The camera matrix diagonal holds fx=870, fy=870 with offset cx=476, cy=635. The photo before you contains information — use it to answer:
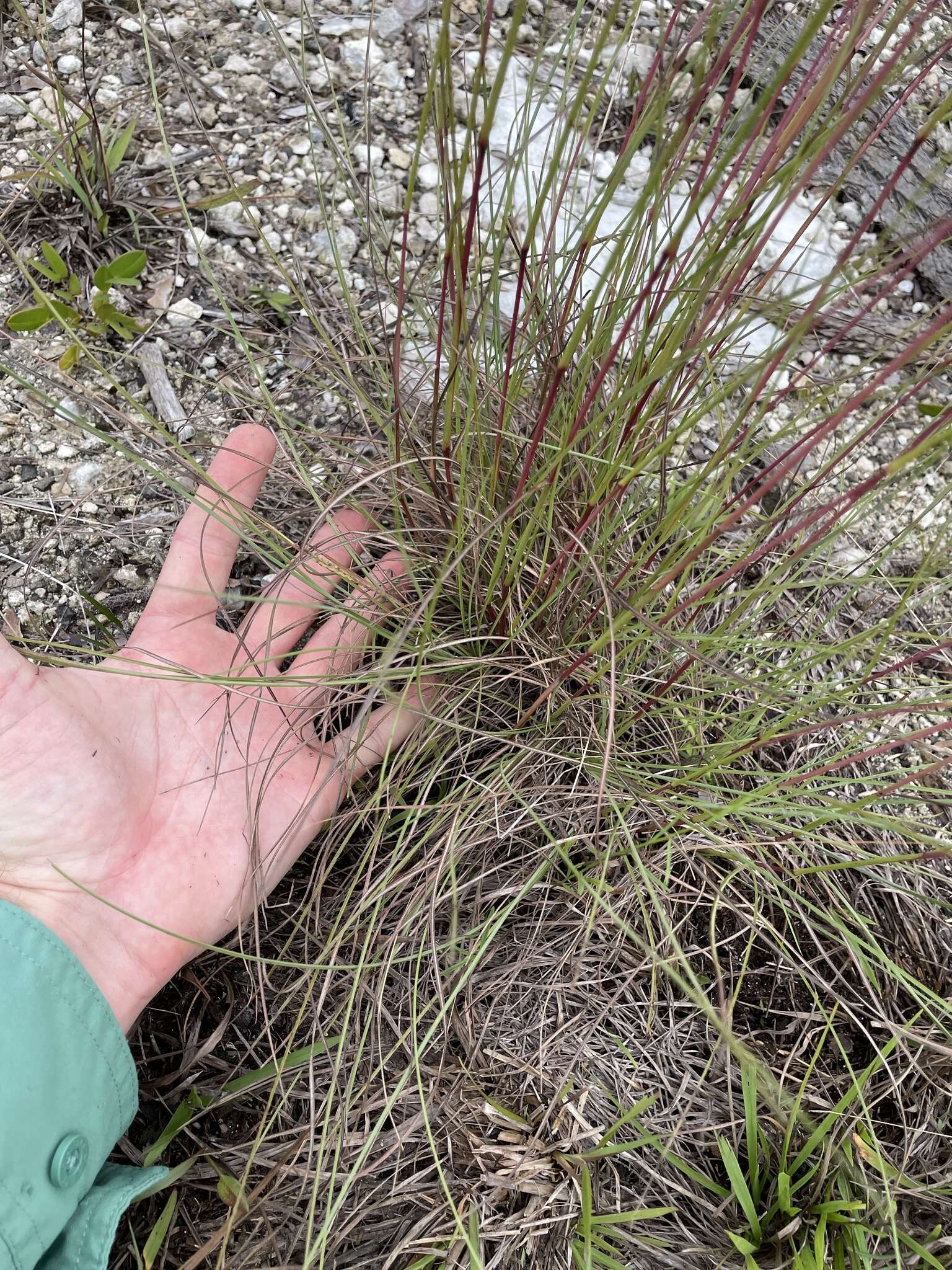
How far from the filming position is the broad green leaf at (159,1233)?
2.64 ft

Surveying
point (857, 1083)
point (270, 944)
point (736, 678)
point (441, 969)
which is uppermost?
point (736, 678)

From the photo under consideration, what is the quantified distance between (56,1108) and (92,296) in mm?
1034

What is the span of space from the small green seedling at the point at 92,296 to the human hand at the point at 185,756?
1.11ft

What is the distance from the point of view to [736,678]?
2.60 feet

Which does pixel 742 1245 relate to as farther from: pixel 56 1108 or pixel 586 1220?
pixel 56 1108

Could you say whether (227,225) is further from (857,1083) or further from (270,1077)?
(857,1083)

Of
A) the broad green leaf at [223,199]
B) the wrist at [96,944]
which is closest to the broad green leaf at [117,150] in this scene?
the broad green leaf at [223,199]

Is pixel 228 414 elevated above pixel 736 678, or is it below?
below

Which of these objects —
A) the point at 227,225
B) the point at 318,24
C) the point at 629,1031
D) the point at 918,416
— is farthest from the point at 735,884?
the point at 318,24

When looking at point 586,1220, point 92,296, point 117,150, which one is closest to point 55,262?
point 92,296

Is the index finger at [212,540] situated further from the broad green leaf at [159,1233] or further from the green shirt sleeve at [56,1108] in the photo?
the broad green leaf at [159,1233]

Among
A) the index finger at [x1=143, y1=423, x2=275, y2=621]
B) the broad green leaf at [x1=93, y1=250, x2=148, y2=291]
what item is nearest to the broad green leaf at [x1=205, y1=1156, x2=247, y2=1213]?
the index finger at [x1=143, y1=423, x2=275, y2=621]

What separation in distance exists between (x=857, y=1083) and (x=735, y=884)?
8.4 inches

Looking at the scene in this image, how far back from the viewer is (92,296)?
1243 mm
